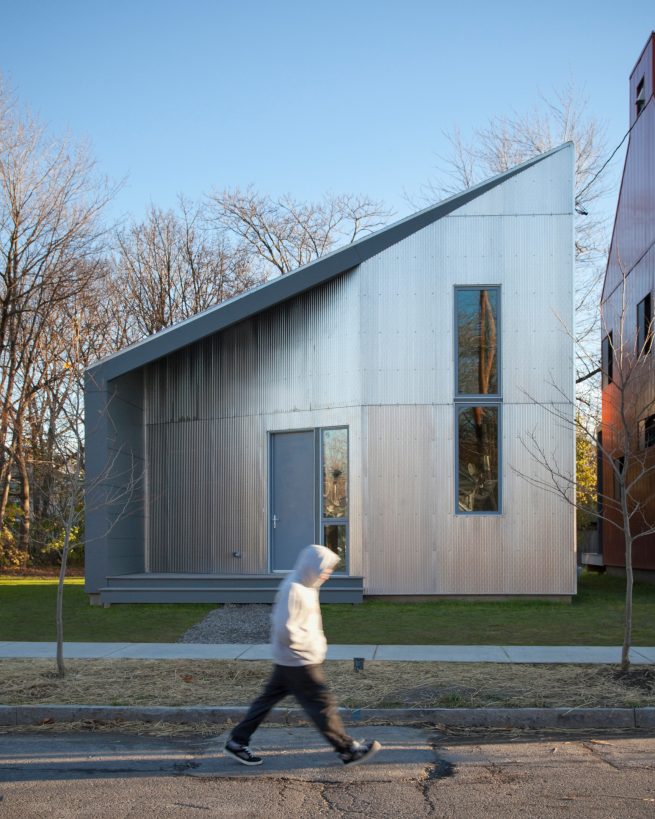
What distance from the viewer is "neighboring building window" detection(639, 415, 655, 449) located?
922 inches

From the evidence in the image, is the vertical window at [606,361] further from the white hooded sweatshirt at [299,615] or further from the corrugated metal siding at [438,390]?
the white hooded sweatshirt at [299,615]

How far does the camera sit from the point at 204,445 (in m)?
19.4

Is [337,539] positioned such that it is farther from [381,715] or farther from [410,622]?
[381,715]

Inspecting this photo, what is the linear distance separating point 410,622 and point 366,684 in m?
4.96

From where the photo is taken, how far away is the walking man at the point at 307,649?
673 centimetres

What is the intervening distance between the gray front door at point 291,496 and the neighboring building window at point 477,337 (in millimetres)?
3132

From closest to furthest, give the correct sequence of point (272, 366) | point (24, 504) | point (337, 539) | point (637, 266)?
point (337, 539)
point (272, 366)
point (637, 266)
point (24, 504)

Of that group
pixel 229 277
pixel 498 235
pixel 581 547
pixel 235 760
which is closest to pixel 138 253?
pixel 229 277

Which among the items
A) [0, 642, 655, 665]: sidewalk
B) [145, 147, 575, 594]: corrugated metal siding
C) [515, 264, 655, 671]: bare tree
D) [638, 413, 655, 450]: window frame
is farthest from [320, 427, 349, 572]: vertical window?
[638, 413, 655, 450]: window frame

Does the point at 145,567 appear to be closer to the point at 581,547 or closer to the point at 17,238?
the point at 17,238

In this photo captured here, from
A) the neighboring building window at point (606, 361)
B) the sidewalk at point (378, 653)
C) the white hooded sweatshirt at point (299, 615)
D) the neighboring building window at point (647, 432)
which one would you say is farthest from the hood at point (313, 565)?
the neighboring building window at point (606, 361)

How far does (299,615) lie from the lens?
6754 mm

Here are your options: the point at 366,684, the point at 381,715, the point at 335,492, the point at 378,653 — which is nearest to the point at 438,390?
the point at 335,492

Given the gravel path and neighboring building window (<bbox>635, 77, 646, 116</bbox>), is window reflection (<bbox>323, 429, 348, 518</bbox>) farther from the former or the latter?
neighboring building window (<bbox>635, 77, 646, 116</bbox>)
